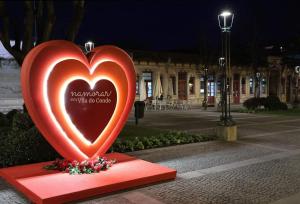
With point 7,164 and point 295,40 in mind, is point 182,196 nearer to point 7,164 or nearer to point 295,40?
point 7,164


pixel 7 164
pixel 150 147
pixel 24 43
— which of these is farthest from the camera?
pixel 24 43

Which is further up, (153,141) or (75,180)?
(153,141)

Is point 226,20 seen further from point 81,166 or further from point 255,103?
point 255,103

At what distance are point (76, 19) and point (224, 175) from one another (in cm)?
748

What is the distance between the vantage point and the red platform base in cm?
656

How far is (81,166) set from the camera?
7922 mm

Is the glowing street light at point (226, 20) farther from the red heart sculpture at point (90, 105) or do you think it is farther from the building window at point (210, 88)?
the building window at point (210, 88)

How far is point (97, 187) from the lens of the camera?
687cm

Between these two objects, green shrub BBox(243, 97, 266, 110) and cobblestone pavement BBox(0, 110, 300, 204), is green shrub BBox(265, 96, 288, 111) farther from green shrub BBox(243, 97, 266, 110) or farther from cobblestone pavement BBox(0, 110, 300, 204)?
cobblestone pavement BBox(0, 110, 300, 204)

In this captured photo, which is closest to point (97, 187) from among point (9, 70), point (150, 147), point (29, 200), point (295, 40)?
point (29, 200)

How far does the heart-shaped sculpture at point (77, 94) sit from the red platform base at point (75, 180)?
0.60m

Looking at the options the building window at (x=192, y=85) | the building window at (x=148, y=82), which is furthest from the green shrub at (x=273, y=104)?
the building window at (x=192, y=85)

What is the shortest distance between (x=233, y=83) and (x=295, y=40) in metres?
7.68

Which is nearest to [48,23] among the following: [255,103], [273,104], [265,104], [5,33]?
[5,33]
